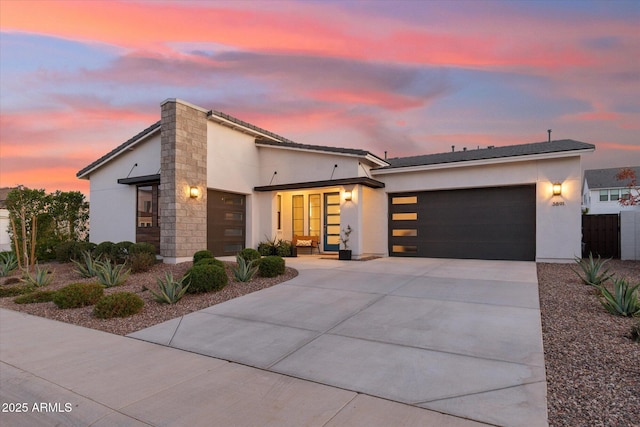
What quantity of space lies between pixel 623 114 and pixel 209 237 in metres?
15.1

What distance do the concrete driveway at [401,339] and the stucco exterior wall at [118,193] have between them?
8.63 m

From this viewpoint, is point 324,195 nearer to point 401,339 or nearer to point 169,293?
point 169,293

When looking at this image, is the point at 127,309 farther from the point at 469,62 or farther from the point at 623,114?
the point at 623,114

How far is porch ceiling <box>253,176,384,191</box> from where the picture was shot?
12094 millimetres

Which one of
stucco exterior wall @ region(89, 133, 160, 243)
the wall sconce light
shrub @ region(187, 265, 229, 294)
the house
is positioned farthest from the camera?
stucco exterior wall @ region(89, 133, 160, 243)

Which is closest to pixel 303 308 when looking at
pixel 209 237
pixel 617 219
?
pixel 209 237

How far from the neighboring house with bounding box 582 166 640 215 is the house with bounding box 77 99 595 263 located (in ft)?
87.0

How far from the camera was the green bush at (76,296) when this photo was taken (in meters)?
6.34

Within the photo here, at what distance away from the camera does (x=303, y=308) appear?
228 inches

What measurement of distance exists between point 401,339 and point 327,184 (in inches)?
353

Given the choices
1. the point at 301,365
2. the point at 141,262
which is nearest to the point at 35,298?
the point at 141,262

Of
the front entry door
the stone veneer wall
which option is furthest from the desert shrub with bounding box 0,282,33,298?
the front entry door

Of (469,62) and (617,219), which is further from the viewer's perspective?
(617,219)

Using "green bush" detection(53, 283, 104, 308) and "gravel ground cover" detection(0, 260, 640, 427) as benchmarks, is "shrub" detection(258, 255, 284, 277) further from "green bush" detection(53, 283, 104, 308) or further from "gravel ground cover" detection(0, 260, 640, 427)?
"green bush" detection(53, 283, 104, 308)
